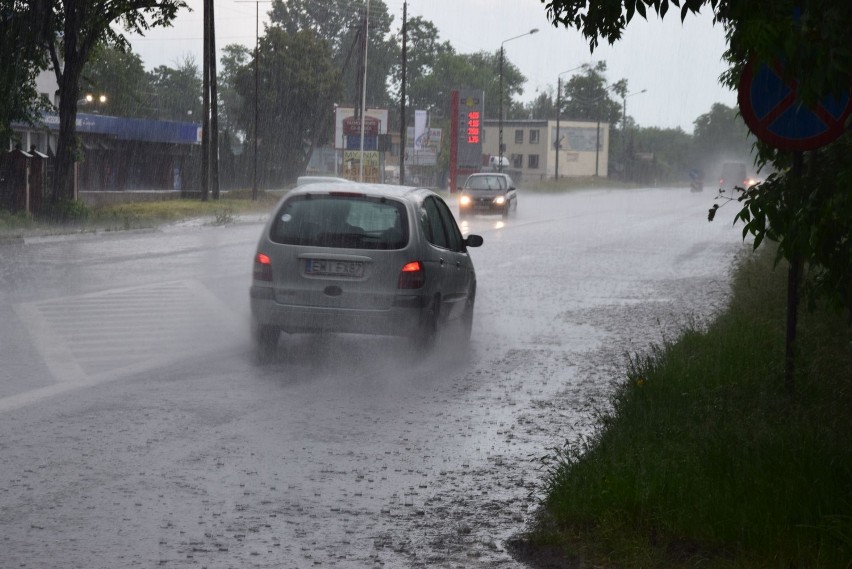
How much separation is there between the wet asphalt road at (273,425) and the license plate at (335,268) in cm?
79

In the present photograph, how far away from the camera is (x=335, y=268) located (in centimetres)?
1059

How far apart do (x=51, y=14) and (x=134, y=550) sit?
2987 centimetres

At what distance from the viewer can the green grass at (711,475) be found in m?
5.10

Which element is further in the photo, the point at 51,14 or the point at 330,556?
the point at 51,14

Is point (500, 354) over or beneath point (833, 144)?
beneath

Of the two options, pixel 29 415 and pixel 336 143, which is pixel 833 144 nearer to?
pixel 29 415

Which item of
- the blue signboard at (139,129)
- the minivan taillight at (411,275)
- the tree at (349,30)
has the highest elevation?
the tree at (349,30)

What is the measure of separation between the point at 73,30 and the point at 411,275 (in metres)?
25.2

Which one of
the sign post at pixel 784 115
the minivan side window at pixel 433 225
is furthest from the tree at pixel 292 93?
the sign post at pixel 784 115

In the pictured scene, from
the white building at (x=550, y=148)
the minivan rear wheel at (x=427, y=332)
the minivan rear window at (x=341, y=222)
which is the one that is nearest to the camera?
the minivan rear window at (x=341, y=222)

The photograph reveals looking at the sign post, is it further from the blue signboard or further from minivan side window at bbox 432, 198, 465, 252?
the blue signboard

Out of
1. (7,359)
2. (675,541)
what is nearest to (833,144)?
(675,541)

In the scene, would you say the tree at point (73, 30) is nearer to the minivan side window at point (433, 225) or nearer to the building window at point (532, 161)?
the minivan side window at point (433, 225)

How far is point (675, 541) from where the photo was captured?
5273 millimetres
